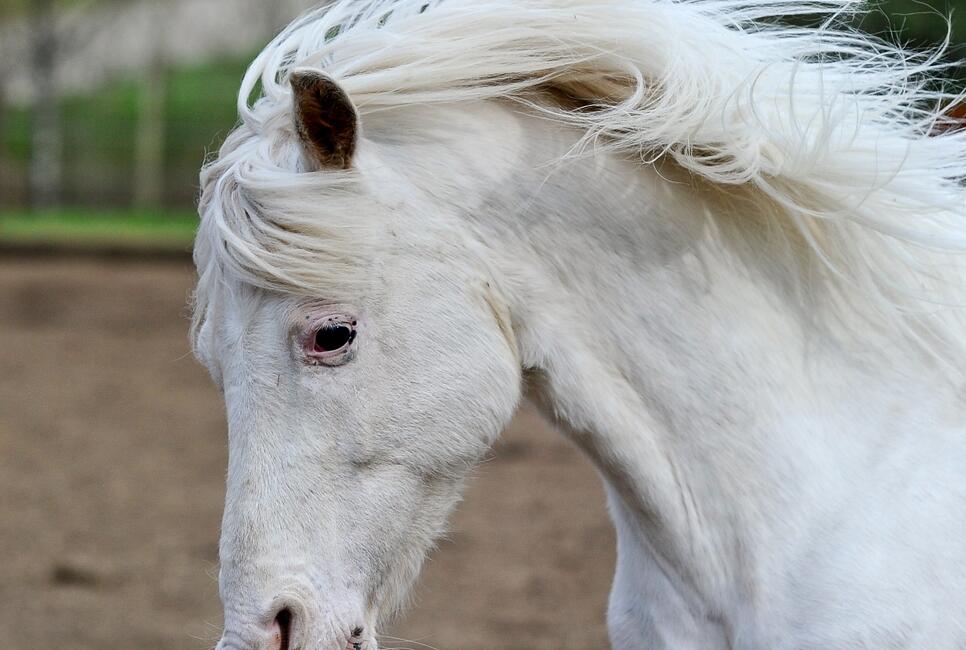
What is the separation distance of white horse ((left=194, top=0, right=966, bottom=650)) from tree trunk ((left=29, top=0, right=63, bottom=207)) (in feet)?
75.7

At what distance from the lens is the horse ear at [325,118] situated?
181 centimetres

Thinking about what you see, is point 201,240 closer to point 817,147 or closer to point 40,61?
point 817,147

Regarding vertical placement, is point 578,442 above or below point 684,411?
below

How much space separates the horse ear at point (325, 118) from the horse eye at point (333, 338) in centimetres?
28

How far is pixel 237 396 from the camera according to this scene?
6.27 feet

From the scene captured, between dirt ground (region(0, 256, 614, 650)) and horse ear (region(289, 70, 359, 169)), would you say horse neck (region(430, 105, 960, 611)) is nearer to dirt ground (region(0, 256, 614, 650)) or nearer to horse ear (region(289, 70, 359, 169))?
horse ear (region(289, 70, 359, 169))

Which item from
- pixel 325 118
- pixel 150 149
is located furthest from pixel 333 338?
pixel 150 149

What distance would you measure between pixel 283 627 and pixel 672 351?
0.82 meters

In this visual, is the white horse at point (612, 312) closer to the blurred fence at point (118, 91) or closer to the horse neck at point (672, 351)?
the horse neck at point (672, 351)

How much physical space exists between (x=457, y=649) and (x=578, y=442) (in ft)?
8.55

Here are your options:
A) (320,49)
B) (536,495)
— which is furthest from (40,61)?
(320,49)

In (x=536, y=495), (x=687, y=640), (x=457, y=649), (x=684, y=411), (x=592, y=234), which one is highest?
(x=592, y=234)

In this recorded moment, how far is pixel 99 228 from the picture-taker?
65.9 feet

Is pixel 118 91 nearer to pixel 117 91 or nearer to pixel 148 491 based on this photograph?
pixel 117 91
